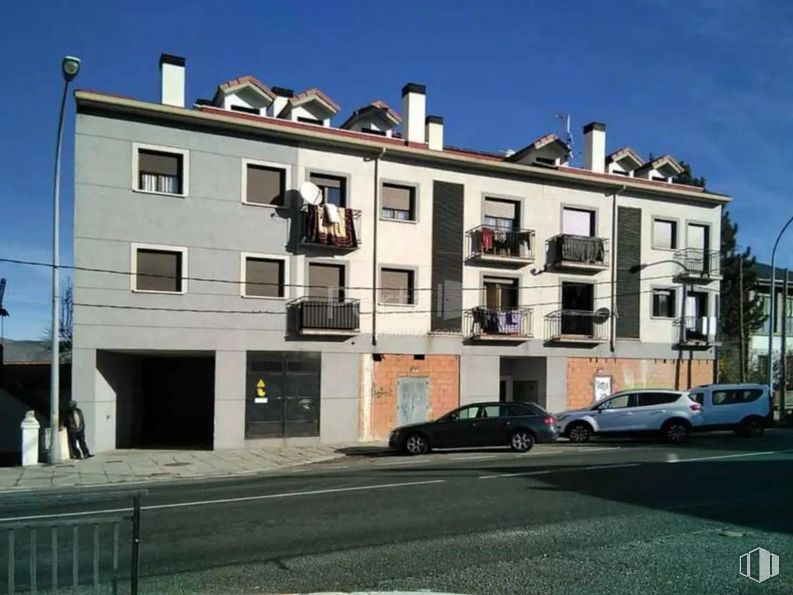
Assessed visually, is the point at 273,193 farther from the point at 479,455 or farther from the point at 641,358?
the point at 641,358

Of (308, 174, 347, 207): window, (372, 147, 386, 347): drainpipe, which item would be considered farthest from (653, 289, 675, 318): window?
(308, 174, 347, 207): window

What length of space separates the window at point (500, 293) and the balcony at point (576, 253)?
6.25 feet

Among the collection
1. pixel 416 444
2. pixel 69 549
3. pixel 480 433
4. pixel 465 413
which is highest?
pixel 69 549

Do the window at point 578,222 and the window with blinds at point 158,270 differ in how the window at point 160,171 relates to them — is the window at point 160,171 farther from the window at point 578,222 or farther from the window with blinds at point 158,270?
the window at point 578,222

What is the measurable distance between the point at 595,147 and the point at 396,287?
11835 millimetres

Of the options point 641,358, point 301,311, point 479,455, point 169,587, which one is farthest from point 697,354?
point 169,587

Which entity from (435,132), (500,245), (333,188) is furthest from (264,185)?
(500,245)

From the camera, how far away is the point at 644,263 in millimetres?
29578

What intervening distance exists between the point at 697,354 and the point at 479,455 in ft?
52.9

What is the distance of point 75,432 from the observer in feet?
63.5

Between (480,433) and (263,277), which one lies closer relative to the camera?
(480,433)

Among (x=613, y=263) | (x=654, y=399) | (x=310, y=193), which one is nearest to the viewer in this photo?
(x=654, y=399)

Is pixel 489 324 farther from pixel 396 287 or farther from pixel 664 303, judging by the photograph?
pixel 664 303

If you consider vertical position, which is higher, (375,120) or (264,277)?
(375,120)
